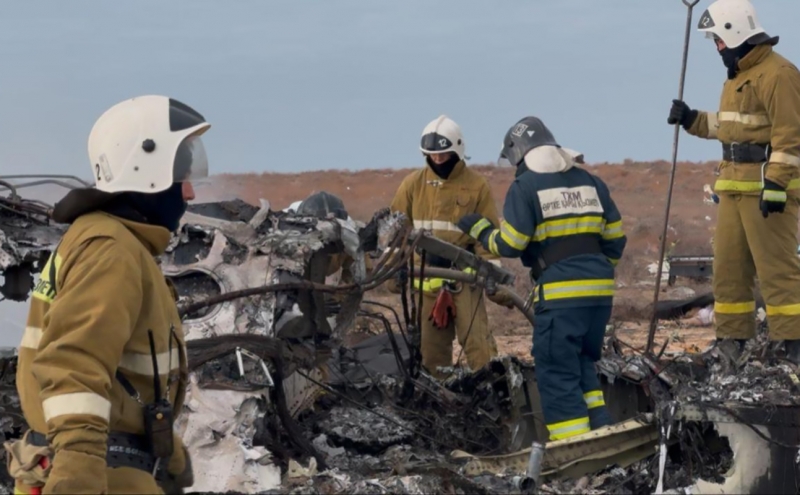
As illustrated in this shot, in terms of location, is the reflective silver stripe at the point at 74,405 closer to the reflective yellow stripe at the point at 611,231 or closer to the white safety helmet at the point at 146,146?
the white safety helmet at the point at 146,146

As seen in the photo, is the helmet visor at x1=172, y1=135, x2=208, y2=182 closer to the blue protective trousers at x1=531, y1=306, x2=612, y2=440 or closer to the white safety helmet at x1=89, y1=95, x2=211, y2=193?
the white safety helmet at x1=89, y1=95, x2=211, y2=193

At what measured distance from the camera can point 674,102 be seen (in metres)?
8.48

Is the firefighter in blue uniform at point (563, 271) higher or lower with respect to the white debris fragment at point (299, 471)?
higher

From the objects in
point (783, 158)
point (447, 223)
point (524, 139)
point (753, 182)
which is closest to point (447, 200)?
point (447, 223)

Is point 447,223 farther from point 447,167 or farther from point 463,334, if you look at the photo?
point 463,334

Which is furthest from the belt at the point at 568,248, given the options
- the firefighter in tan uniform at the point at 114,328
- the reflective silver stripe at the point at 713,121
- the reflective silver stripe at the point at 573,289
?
the firefighter in tan uniform at the point at 114,328

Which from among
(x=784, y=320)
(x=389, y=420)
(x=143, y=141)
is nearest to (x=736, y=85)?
(x=784, y=320)

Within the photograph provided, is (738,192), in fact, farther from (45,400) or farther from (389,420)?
(45,400)

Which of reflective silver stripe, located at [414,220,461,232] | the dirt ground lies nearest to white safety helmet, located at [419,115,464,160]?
reflective silver stripe, located at [414,220,461,232]

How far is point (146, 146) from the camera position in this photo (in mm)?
3703

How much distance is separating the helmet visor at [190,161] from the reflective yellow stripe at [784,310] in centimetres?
504

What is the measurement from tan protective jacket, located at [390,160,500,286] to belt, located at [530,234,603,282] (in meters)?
2.45

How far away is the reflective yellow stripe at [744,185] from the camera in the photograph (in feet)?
26.0

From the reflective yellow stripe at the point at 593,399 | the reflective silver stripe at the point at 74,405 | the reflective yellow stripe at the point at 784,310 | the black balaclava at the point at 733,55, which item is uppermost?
the black balaclava at the point at 733,55
